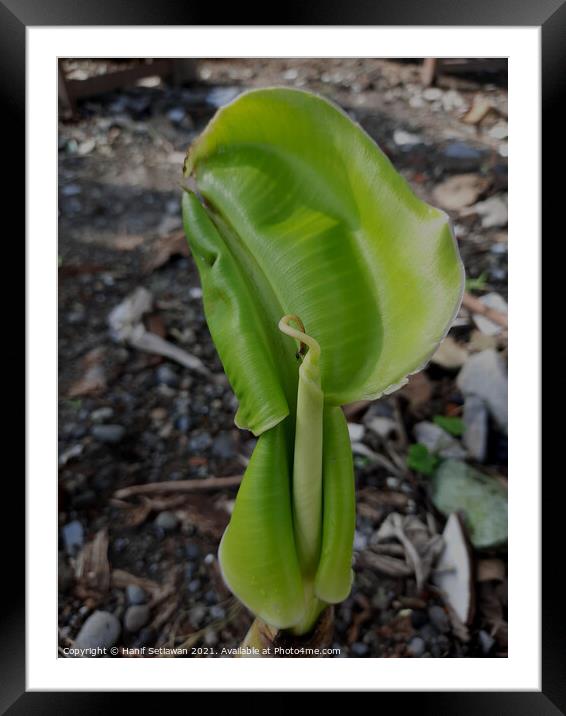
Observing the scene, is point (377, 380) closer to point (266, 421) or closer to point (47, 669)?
point (266, 421)

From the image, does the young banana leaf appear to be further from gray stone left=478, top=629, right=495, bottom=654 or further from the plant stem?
gray stone left=478, top=629, right=495, bottom=654

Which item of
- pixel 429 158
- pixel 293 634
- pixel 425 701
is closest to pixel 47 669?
pixel 293 634

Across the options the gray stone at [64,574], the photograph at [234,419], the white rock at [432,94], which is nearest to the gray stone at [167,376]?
the photograph at [234,419]

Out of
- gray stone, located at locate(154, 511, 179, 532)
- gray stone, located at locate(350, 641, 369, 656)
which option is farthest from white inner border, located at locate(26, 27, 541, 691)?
gray stone, located at locate(154, 511, 179, 532)

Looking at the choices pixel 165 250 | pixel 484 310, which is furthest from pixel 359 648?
pixel 165 250

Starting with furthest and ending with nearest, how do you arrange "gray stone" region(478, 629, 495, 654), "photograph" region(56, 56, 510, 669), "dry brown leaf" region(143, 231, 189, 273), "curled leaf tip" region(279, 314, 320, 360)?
"dry brown leaf" region(143, 231, 189, 273)
"gray stone" region(478, 629, 495, 654)
"photograph" region(56, 56, 510, 669)
"curled leaf tip" region(279, 314, 320, 360)

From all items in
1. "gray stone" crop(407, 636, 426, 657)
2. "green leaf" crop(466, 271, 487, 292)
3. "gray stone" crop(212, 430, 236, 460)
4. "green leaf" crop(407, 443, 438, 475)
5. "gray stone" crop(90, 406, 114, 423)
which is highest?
"green leaf" crop(466, 271, 487, 292)
